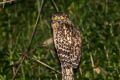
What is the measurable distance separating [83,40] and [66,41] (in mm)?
745

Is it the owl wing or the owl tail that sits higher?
the owl wing

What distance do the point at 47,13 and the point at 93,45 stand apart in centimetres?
74

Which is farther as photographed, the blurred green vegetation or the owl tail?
the blurred green vegetation

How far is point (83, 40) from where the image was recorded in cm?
273

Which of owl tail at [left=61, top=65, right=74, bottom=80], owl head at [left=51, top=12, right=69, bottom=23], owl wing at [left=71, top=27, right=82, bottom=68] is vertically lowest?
owl tail at [left=61, top=65, right=74, bottom=80]

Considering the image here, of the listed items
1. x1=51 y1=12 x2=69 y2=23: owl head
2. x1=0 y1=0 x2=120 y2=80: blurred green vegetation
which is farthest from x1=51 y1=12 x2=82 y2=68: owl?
x1=0 y1=0 x2=120 y2=80: blurred green vegetation

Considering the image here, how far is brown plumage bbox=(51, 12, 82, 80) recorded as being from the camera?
79.4 inches

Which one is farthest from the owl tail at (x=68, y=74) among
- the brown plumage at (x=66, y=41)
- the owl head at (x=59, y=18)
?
the owl head at (x=59, y=18)

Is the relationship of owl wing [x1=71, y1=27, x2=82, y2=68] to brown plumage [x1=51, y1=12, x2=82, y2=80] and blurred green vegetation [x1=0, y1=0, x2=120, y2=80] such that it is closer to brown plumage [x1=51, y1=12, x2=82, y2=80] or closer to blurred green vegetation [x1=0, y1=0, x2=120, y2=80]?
brown plumage [x1=51, y1=12, x2=82, y2=80]

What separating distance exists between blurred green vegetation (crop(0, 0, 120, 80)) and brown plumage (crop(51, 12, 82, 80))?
0.26 metres

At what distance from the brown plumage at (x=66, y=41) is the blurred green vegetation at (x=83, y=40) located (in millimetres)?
259

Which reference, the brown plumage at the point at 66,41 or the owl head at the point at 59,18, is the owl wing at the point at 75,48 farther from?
the owl head at the point at 59,18

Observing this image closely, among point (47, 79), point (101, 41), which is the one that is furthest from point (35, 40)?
point (101, 41)

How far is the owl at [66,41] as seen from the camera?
2.02m
